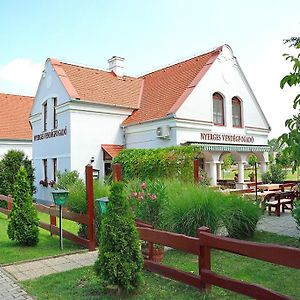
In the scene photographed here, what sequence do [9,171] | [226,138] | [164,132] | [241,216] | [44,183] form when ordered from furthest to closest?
1. [44,183]
2. [226,138]
3. [9,171]
4. [164,132]
5. [241,216]

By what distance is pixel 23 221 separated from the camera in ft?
30.3

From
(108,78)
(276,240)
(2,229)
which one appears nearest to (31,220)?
(2,229)

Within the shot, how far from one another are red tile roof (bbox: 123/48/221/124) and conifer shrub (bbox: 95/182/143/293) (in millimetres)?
12722

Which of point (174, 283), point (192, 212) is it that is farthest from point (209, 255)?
point (192, 212)

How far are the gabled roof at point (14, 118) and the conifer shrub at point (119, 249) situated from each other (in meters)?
25.8

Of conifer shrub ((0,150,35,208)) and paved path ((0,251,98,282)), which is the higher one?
conifer shrub ((0,150,35,208))

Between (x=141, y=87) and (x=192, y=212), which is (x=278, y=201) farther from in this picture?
(x=141, y=87)

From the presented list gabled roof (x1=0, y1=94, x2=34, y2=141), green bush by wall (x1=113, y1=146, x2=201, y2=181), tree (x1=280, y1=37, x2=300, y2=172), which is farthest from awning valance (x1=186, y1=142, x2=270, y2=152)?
gabled roof (x1=0, y1=94, x2=34, y2=141)

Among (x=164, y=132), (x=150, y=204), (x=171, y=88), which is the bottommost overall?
(x=150, y=204)

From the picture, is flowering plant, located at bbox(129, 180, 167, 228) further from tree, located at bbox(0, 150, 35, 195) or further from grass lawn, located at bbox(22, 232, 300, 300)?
tree, located at bbox(0, 150, 35, 195)

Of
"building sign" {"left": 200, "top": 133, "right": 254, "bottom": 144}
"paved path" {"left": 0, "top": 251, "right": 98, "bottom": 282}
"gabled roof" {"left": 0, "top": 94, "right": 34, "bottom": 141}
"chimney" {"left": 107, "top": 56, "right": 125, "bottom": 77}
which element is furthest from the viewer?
"gabled roof" {"left": 0, "top": 94, "right": 34, "bottom": 141}

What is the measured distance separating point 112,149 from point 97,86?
12.5 feet

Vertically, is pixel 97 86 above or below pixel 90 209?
above

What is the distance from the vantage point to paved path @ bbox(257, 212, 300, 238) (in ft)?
33.8
